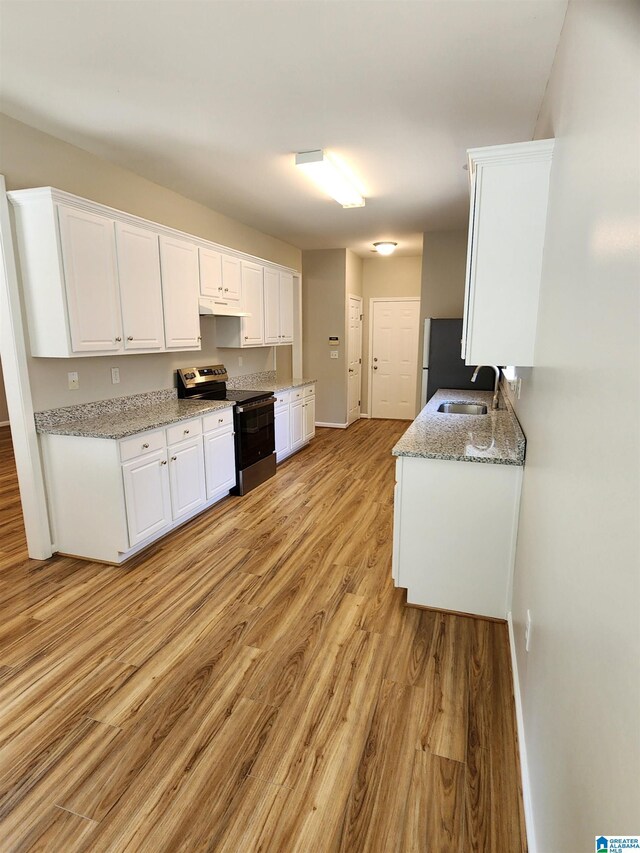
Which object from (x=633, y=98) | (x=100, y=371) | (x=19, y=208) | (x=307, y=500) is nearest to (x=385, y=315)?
(x=307, y=500)

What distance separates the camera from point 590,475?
39.6 inches

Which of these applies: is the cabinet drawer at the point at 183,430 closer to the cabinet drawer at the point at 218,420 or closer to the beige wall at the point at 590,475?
the cabinet drawer at the point at 218,420

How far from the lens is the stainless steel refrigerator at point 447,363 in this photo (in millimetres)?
4980

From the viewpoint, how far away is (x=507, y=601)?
236cm

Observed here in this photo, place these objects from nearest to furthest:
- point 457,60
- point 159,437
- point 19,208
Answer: point 457,60 < point 19,208 < point 159,437

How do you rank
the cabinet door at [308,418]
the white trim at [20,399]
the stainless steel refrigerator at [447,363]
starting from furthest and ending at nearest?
the cabinet door at [308,418]
the stainless steel refrigerator at [447,363]
the white trim at [20,399]

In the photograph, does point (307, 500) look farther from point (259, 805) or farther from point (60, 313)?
point (259, 805)

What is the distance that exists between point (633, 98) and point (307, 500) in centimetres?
362

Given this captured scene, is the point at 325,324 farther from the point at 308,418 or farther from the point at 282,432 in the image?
the point at 282,432

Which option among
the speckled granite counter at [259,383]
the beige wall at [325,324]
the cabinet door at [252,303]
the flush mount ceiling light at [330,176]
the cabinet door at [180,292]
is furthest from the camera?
the beige wall at [325,324]

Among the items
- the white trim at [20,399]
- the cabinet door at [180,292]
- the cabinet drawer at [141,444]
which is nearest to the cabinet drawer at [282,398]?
the cabinet door at [180,292]

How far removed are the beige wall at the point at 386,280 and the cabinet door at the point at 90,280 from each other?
17.0 ft

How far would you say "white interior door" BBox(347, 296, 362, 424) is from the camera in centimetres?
721

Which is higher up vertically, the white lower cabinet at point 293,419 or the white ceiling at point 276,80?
the white ceiling at point 276,80
